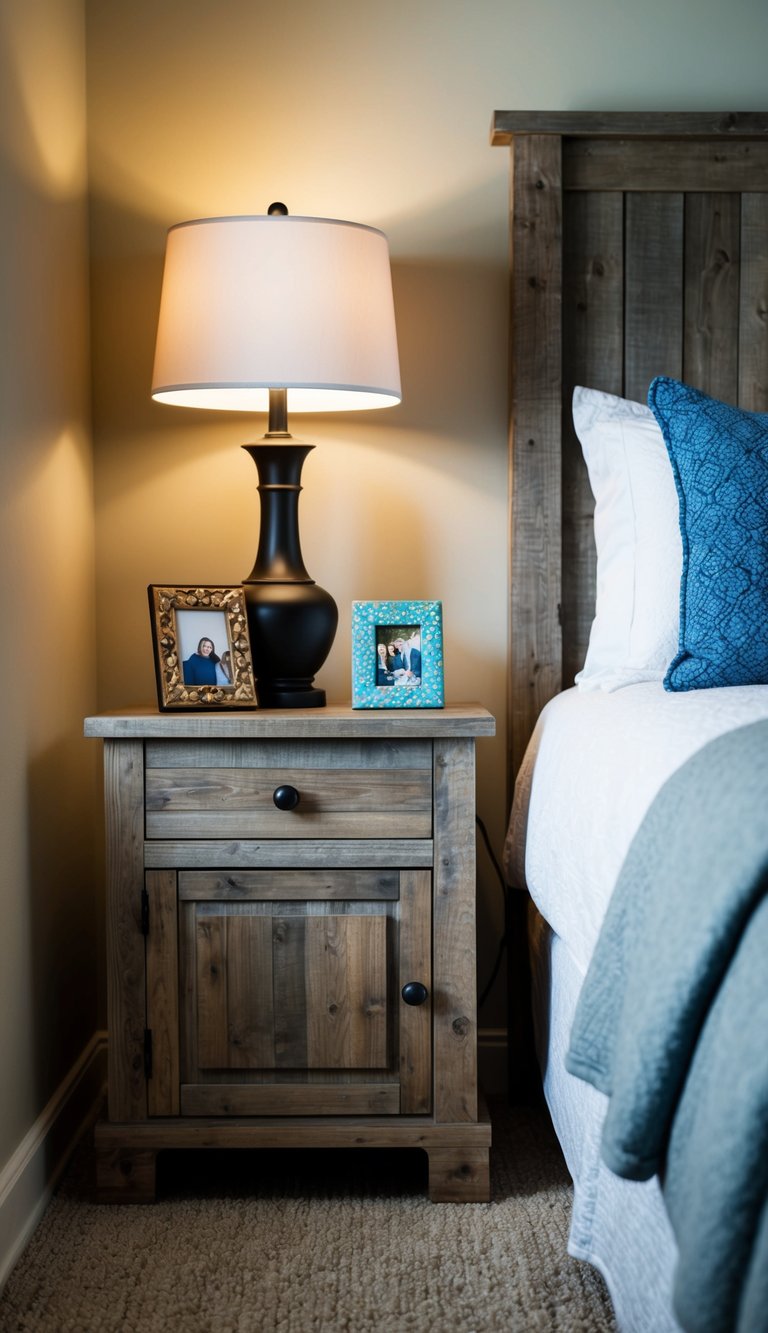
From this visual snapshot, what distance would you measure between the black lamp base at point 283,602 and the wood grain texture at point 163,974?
1.13 ft

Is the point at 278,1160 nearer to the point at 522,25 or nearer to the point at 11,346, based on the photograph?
the point at 11,346

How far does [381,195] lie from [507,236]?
0.24 metres

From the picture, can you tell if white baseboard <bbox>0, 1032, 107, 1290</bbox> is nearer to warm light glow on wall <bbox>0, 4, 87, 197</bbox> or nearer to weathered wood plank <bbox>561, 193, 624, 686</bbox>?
weathered wood plank <bbox>561, 193, 624, 686</bbox>

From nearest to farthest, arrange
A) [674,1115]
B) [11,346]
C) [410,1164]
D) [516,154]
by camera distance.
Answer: [674,1115] < [11,346] < [410,1164] < [516,154]

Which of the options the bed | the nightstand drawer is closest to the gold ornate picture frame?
the nightstand drawer

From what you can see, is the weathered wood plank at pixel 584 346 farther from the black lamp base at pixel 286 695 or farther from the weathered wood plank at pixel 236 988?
the weathered wood plank at pixel 236 988

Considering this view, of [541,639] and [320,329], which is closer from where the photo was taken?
[320,329]

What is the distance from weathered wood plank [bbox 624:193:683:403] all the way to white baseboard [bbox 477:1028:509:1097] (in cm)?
121

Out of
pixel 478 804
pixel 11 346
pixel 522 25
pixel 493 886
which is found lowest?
pixel 493 886

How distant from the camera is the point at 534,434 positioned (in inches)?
83.8

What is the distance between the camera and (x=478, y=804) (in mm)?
2229

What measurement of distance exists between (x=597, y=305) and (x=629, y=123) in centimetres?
31

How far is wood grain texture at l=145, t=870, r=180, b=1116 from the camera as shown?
1789 mm

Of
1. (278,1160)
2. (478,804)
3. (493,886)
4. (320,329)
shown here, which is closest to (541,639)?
(478,804)
